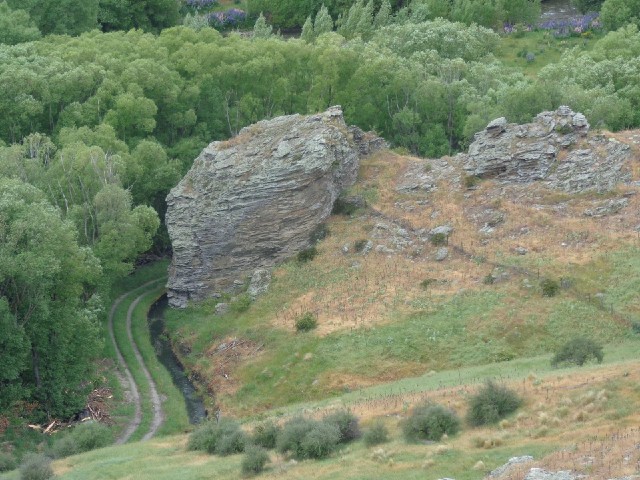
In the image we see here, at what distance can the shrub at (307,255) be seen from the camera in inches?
3130

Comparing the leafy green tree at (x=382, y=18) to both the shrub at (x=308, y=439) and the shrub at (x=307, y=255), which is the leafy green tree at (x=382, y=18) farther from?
the shrub at (x=308, y=439)

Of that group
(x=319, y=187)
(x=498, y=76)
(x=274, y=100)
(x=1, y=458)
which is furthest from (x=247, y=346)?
(x=498, y=76)

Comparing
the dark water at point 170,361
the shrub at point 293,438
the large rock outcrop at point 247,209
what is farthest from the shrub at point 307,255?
the shrub at point 293,438

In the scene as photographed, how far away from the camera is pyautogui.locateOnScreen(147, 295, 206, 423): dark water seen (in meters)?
70.9

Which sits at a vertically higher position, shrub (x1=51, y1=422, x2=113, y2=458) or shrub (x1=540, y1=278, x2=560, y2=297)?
shrub (x1=540, y1=278, x2=560, y2=297)

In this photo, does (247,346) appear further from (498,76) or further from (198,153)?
(498,76)

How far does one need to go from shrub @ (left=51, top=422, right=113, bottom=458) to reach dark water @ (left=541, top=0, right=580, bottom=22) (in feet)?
293

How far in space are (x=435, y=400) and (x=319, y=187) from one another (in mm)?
31211

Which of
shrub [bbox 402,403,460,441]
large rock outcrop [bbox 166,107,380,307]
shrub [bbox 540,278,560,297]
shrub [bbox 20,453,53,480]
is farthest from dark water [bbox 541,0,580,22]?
shrub [bbox 20,453,53,480]

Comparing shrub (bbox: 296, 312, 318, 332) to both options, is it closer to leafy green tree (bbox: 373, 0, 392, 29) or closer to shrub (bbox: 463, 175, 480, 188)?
shrub (bbox: 463, 175, 480, 188)

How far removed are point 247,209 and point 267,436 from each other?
3062cm

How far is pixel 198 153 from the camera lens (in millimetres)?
92688

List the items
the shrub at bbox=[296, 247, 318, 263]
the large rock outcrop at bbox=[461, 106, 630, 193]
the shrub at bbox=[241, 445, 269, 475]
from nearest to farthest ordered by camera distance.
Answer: the shrub at bbox=[241, 445, 269, 475] < the large rock outcrop at bbox=[461, 106, 630, 193] < the shrub at bbox=[296, 247, 318, 263]

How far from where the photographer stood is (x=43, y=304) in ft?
212
